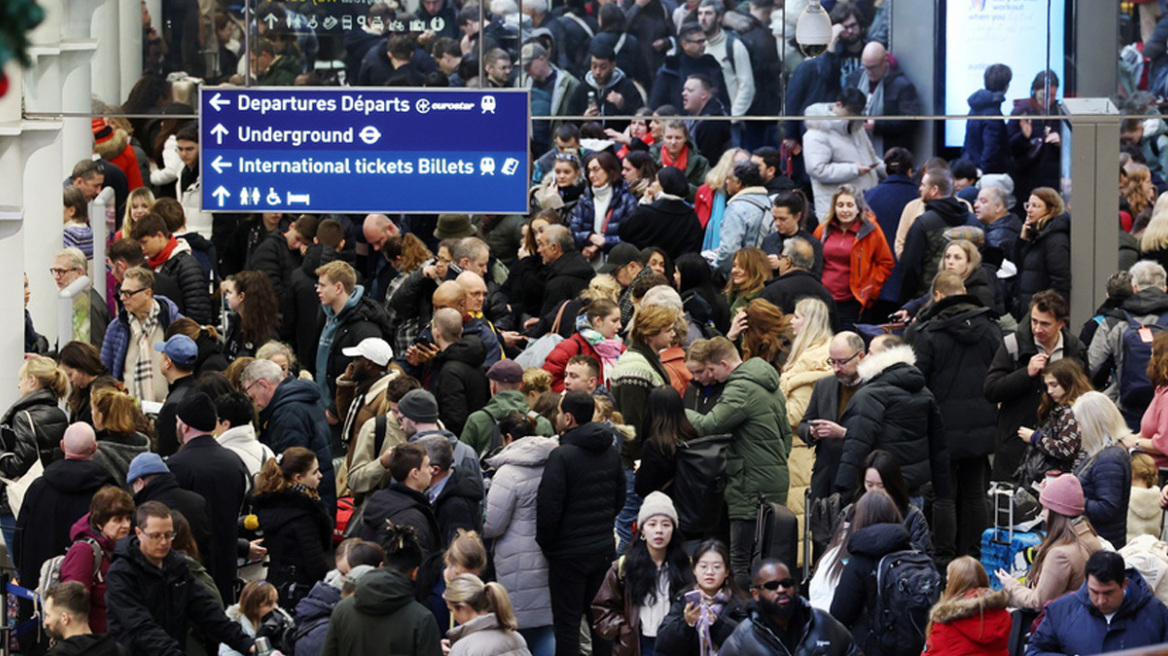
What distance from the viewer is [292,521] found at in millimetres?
10320

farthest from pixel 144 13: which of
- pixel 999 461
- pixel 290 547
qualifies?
pixel 999 461

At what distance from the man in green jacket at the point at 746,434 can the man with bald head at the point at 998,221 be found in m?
4.95

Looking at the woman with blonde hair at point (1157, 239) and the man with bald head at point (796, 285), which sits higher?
the woman with blonde hair at point (1157, 239)

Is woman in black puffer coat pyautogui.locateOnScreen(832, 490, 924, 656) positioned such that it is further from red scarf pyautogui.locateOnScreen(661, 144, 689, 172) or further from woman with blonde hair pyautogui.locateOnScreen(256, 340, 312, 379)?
red scarf pyautogui.locateOnScreen(661, 144, 689, 172)

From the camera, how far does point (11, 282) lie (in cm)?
1406

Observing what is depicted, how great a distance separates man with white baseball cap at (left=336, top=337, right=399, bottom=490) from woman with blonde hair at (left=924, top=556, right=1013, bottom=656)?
13.9 feet

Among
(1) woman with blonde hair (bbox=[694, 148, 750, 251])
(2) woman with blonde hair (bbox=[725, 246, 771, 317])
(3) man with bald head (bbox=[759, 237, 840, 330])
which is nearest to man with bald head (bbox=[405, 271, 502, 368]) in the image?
(2) woman with blonde hair (bbox=[725, 246, 771, 317])

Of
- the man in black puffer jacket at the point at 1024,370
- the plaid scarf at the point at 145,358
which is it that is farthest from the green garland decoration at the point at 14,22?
the plaid scarf at the point at 145,358

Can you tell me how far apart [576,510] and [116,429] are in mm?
2561

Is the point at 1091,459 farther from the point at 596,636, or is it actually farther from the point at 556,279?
the point at 556,279

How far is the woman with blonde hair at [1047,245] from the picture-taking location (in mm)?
15234

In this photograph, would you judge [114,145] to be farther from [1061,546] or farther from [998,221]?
[1061,546]

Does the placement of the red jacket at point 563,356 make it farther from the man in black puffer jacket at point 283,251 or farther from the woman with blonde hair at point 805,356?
the man in black puffer jacket at point 283,251

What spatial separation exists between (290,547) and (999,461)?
182 inches
